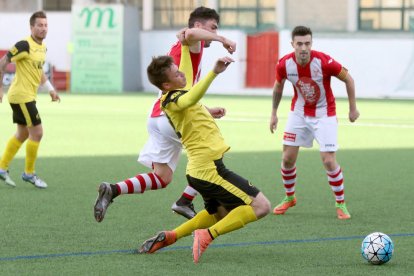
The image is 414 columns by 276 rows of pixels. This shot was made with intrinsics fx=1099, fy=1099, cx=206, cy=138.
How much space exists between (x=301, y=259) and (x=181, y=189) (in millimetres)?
4769

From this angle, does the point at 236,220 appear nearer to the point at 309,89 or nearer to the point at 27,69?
the point at 309,89

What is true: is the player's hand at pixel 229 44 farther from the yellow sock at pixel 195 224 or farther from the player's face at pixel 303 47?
→ the player's face at pixel 303 47

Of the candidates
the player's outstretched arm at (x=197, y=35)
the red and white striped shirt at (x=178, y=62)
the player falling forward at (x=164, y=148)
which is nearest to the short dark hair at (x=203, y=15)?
the player falling forward at (x=164, y=148)

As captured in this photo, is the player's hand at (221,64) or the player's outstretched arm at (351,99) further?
the player's outstretched arm at (351,99)

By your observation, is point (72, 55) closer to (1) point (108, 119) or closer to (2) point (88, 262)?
(1) point (108, 119)

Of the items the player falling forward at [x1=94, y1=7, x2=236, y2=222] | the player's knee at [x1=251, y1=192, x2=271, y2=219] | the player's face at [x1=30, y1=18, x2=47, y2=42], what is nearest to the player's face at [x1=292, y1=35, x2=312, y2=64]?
the player falling forward at [x1=94, y1=7, x2=236, y2=222]

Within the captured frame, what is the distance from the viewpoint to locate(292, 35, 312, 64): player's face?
1038 centimetres

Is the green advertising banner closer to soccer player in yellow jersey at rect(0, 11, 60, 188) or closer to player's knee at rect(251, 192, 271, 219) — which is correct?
soccer player in yellow jersey at rect(0, 11, 60, 188)

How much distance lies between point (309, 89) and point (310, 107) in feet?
0.67

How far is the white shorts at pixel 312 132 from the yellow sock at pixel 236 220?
2.78 m

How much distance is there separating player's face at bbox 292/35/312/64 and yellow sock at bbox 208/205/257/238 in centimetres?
282

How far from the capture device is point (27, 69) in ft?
42.3

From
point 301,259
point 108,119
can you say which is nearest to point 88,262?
point 301,259

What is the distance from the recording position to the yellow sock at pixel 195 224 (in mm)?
8227
